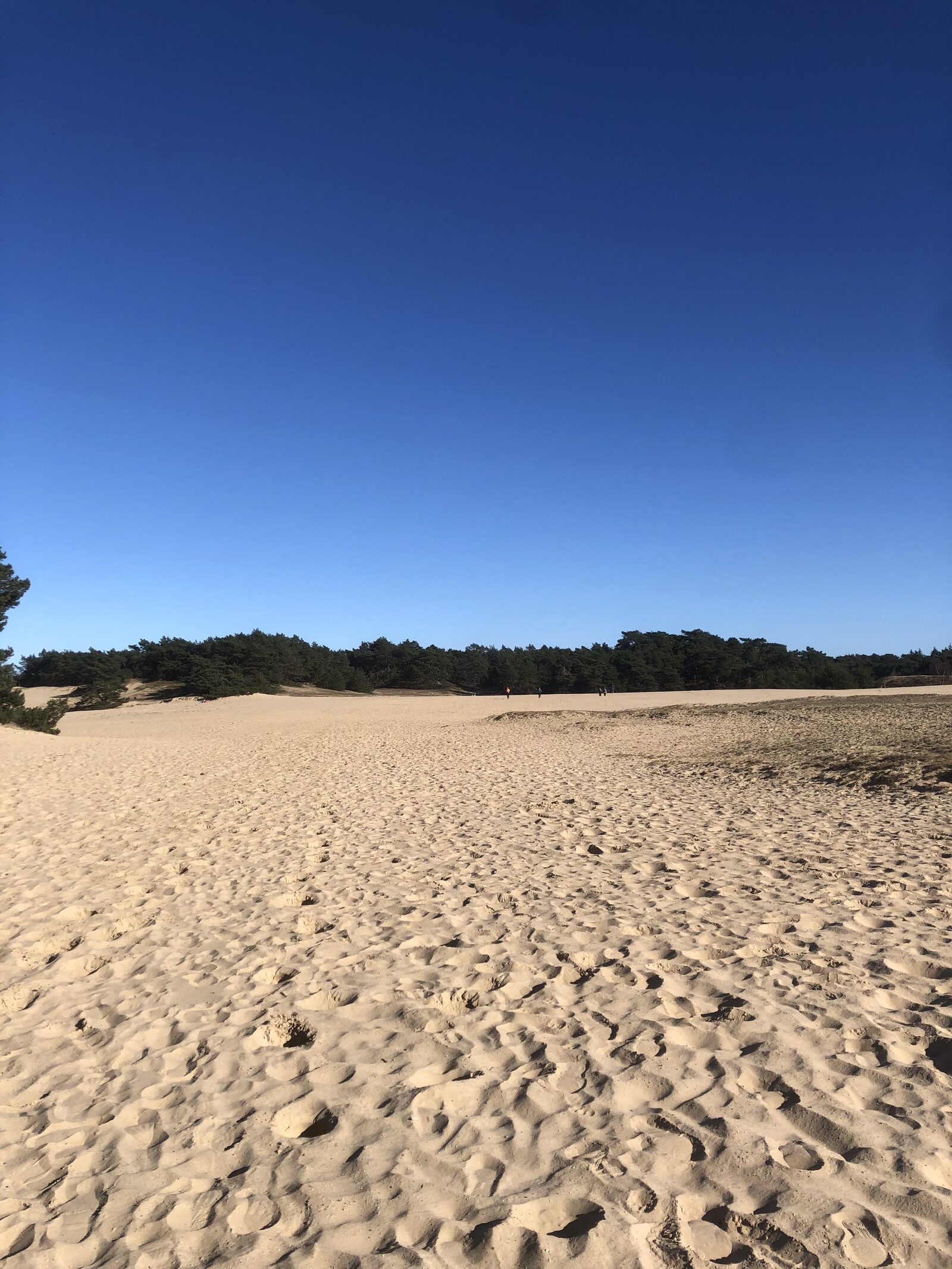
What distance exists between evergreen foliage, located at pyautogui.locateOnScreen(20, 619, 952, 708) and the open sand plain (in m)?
51.8

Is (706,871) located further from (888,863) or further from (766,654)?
(766,654)

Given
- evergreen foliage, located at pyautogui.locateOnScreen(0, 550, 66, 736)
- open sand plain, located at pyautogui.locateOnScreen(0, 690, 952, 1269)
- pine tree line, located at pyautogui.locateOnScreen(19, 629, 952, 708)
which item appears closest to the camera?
open sand plain, located at pyautogui.locateOnScreen(0, 690, 952, 1269)

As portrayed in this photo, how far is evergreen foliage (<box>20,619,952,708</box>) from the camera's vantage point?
205 ft

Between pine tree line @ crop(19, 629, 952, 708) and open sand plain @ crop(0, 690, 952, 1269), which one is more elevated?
pine tree line @ crop(19, 629, 952, 708)

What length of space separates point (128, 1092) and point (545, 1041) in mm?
2224

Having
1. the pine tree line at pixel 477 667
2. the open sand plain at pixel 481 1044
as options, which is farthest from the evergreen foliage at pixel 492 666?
the open sand plain at pixel 481 1044

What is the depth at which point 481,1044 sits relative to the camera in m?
3.97

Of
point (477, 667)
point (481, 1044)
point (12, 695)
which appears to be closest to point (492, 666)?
point (477, 667)

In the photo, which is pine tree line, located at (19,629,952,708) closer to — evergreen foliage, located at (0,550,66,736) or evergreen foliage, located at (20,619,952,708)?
evergreen foliage, located at (20,619,952,708)

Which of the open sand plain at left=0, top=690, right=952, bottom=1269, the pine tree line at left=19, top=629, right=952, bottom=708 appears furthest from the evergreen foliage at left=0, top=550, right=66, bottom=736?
the pine tree line at left=19, top=629, right=952, bottom=708

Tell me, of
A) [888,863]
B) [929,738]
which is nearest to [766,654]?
[929,738]

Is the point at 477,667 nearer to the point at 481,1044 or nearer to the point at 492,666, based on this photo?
the point at 492,666

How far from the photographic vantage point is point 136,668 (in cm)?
6825

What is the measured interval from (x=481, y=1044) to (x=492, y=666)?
245 ft
